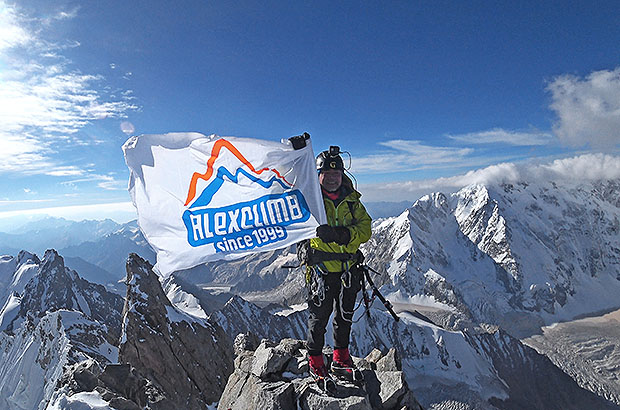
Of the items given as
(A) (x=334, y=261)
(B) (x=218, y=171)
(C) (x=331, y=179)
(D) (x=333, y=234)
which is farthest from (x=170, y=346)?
(C) (x=331, y=179)

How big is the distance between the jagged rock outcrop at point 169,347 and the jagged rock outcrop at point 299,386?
25126mm

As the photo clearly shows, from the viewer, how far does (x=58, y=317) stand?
161 ft

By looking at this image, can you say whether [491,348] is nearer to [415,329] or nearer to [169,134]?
[415,329]

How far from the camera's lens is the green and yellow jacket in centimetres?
888

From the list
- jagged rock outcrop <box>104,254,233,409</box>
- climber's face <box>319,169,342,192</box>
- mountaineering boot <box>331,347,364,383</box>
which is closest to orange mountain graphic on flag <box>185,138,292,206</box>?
climber's face <box>319,169,342,192</box>

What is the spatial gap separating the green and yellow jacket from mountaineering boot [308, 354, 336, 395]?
9.67ft

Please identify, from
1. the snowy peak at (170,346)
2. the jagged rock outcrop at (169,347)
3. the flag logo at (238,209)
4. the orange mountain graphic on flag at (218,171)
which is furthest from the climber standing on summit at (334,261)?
the snowy peak at (170,346)

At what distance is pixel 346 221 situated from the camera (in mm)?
9062

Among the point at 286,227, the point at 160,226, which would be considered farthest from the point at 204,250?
the point at 286,227

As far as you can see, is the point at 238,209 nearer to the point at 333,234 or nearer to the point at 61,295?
the point at 333,234

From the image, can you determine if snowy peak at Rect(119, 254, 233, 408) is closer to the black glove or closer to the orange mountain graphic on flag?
the orange mountain graphic on flag

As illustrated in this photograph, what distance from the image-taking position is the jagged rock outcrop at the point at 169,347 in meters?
35.0

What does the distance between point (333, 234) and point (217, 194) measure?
4408 mm

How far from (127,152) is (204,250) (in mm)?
4486
